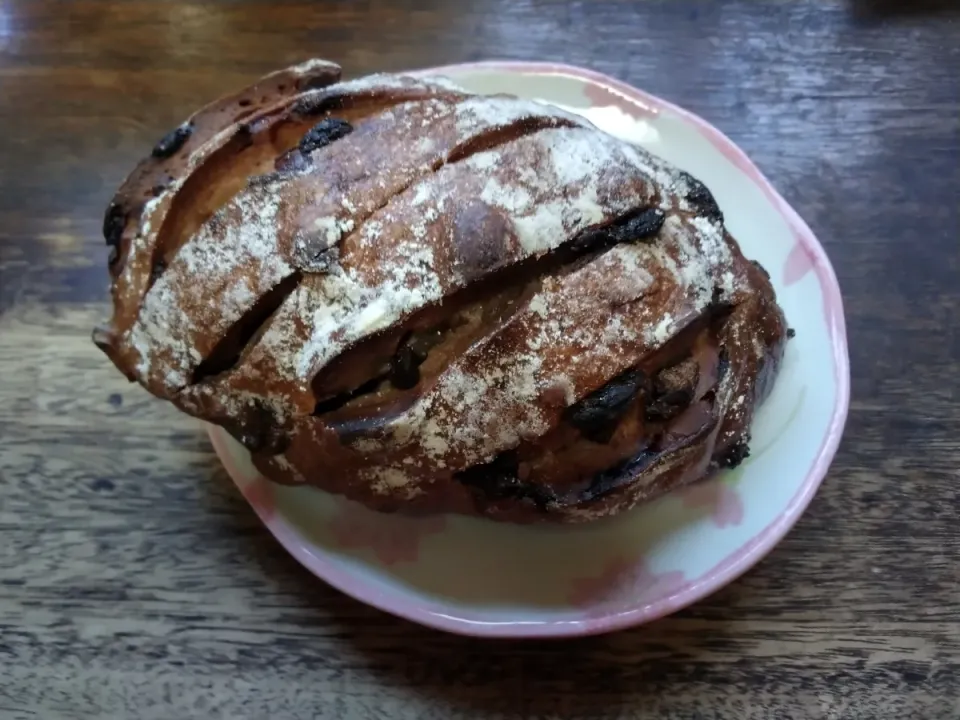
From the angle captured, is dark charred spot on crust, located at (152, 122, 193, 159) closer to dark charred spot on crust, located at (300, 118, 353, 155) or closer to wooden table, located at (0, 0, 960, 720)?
dark charred spot on crust, located at (300, 118, 353, 155)

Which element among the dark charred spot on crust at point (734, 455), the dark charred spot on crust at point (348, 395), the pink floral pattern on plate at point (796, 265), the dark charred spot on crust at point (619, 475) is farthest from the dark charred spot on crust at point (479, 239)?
the pink floral pattern on plate at point (796, 265)

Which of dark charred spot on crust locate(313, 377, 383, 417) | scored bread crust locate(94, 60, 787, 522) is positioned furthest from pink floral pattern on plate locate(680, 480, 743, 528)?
dark charred spot on crust locate(313, 377, 383, 417)

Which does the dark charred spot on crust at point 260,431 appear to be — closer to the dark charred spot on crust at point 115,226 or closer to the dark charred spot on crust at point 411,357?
the dark charred spot on crust at point 411,357

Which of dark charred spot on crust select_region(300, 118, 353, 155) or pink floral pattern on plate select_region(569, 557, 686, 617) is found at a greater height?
dark charred spot on crust select_region(300, 118, 353, 155)

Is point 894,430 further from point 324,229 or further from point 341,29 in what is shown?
point 341,29

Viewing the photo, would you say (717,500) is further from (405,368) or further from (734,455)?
(405,368)

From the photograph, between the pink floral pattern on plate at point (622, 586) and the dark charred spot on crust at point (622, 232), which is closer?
the dark charred spot on crust at point (622, 232)

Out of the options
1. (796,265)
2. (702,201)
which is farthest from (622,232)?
(796,265)
